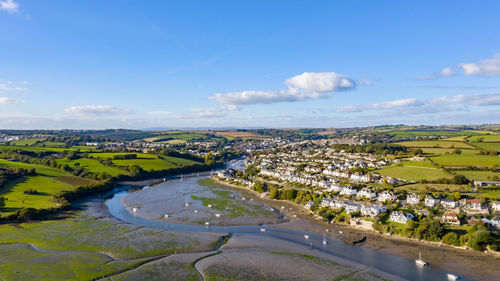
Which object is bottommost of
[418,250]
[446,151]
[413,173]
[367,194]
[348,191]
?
[418,250]

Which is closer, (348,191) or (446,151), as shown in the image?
(348,191)

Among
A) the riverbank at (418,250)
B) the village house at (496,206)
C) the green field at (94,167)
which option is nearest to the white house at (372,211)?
the riverbank at (418,250)

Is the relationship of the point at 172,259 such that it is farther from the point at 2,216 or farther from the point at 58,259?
the point at 2,216

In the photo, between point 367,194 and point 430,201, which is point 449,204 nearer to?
point 430,201

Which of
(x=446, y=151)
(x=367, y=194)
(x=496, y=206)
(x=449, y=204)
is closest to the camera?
(x=496, y=206)

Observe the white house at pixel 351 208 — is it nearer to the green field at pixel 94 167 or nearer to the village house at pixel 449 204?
the village house at pixel 449 204

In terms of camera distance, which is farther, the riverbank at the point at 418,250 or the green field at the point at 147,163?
the green field at the point at 147,163

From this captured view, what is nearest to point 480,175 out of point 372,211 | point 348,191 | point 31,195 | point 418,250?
point 348,191
